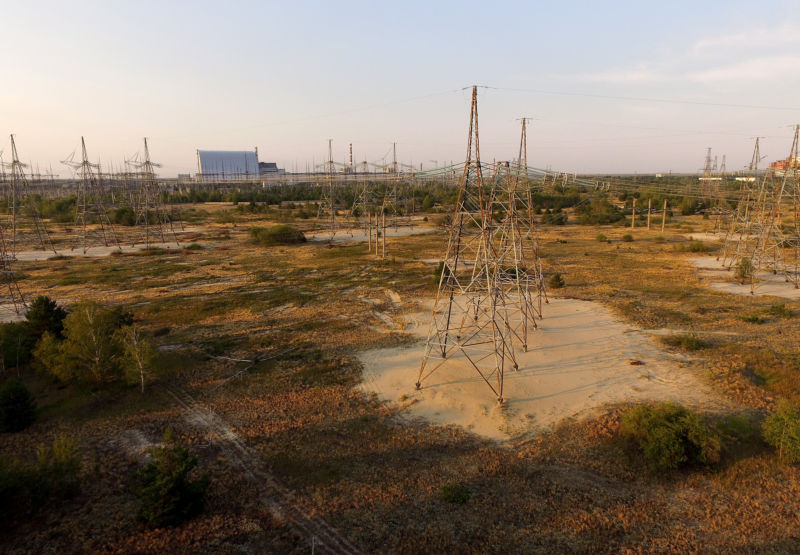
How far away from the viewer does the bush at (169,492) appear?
9.89m

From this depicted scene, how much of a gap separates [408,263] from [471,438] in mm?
30134

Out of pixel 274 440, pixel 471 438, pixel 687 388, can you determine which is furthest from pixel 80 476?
pixel 687 388

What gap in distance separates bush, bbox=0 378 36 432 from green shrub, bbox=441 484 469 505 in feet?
45.1

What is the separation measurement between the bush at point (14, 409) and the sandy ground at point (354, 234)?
150 feet

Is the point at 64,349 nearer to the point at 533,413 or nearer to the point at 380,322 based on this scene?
the point at 380,322

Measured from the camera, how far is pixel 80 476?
11797 millimetres

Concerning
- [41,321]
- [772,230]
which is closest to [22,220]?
[41,321]

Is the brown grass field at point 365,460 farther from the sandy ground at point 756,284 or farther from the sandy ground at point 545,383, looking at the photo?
the sandy ground at point 756,284

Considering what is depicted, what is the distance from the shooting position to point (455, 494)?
36.3 ft

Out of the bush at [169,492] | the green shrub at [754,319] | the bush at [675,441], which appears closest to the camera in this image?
the bush at [169,492]

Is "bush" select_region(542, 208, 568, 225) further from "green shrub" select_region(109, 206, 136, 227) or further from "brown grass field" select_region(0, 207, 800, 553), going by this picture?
"green shrub" select_region(109, 206, 136, 227)

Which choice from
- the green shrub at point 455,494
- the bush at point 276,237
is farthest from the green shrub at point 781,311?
the bush at point 276,237

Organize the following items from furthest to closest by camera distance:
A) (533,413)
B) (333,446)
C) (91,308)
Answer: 1. (91,308)
2. (533,413)
3. (333,446)

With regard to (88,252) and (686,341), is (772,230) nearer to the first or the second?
(686,341)
